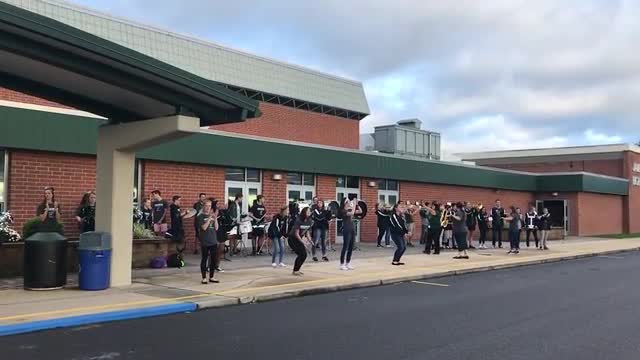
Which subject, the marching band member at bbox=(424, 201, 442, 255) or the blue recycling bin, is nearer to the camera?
the blue recycling bin

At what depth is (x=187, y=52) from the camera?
946 inches

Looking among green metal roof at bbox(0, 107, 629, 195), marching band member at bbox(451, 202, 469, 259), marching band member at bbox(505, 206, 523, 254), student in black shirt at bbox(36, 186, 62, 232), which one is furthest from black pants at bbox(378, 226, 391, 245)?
student in black shirt at bbox(36, 186, 62, 232)

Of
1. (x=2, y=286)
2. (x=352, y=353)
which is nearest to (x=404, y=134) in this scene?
(x=2, y=286)

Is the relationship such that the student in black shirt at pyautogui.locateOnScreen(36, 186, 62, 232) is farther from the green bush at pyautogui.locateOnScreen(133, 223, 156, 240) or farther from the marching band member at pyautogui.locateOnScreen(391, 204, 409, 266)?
the marching band member at pyautogui.locateOnScreen(391, 204, 409, 266)

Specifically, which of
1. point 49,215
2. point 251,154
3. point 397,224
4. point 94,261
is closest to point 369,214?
point 251,154

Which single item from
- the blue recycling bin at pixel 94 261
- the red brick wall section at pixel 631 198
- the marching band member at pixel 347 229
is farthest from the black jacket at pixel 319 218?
the red brick wall section at pixel 631 198

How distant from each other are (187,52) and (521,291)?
16255 millimetres

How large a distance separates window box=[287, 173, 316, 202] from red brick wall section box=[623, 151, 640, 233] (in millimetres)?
27353

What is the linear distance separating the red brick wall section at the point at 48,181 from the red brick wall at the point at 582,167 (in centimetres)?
3429

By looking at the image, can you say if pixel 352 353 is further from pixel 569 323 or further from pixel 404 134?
pixel 404 134

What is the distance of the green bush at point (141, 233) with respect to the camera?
1435 centimetres

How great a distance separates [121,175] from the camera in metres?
11.8

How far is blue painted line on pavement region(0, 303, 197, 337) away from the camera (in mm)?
8000

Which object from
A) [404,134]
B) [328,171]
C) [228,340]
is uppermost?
[404,134]
